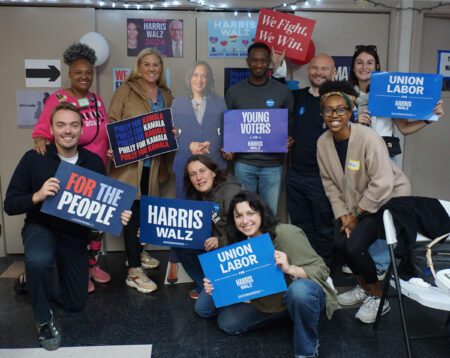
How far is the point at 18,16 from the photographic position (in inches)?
156

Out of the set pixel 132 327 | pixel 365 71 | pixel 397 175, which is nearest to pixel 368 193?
pixel 397 175

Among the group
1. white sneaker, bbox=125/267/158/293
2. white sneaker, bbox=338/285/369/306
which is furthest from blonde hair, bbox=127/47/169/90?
white sneaker, bbox=338/285/369/306

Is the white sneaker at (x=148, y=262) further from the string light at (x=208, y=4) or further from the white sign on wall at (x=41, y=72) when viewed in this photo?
the string light at (x=208, y=4)

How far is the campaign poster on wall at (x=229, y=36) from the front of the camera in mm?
4125

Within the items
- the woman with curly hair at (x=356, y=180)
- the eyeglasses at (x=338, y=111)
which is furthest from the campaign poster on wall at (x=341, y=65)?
the eyeglasses at (x=338, y=111)

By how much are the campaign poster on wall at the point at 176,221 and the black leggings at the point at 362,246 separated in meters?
0.87

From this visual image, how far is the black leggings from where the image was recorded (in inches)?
112

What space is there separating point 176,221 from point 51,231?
764mm

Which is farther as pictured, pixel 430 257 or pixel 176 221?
pixel 176 221

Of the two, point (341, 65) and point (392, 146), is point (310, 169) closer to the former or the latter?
point (392, 146)

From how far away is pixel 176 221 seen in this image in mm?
3021

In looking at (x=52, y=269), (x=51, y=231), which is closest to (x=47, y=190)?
(x=51, y=231)

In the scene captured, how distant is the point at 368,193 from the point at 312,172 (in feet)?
2.67

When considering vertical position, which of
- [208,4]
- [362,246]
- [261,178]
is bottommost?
[362,246]
